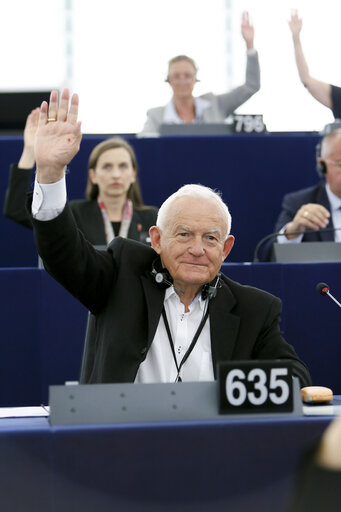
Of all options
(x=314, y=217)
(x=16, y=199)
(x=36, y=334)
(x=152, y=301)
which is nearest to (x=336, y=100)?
(x=314, y=217)

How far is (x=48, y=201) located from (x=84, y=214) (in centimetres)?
214

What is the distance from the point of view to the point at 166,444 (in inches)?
58.2

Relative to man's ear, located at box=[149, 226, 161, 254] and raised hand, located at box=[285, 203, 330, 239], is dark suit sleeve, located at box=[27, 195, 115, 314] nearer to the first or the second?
man's ear, located at box=[149, 226, 161, 254]

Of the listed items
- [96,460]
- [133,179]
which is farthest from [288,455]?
[133,179]

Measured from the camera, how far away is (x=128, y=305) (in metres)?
2.37

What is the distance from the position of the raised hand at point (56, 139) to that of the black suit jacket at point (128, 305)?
104 mm

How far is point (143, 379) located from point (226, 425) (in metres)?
0.83

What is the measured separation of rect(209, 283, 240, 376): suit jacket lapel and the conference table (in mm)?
793

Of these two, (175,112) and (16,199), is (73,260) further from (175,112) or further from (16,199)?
(175,112)

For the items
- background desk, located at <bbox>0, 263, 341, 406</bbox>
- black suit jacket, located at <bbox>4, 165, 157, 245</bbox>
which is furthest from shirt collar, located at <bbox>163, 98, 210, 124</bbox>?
background desk, located at <bbox>0, 263, 341, 406</bbox>

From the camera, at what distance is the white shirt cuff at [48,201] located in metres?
2.19

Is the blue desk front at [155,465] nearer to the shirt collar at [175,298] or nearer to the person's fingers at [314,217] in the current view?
the shirt collar at [175,298]

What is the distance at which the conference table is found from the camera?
1.43 meters

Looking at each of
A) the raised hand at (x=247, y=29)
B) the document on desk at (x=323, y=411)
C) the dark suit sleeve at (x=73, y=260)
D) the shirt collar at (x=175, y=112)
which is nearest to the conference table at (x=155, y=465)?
the document on desk at (x=323, y=411)
